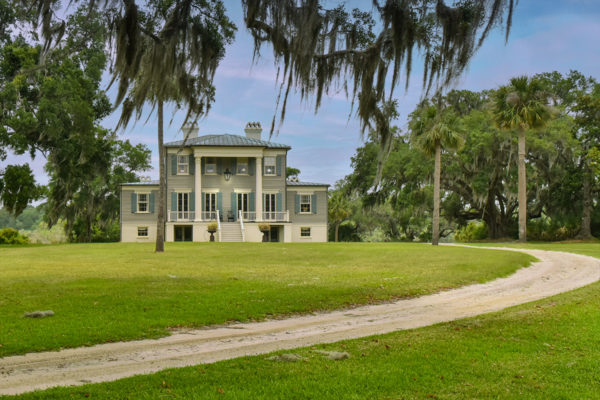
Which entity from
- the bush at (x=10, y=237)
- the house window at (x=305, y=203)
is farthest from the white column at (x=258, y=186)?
the bush at (x=10, y=237)

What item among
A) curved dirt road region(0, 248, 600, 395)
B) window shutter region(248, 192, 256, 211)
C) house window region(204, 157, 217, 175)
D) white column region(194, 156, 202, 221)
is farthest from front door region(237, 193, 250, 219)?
curved dirt road region(0, 248, 600, 395)

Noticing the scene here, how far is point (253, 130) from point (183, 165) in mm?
6192

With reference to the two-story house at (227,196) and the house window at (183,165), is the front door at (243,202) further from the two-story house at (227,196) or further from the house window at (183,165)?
the house window at (183,165)

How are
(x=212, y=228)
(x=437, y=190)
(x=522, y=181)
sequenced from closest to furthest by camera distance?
(x=437, y=190) < (x=522, y=181) < (x=212, y=228)

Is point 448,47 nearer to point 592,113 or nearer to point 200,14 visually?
point 200,14

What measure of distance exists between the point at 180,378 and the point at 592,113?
3519 centimetres

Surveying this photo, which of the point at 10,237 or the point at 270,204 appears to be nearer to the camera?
the point at 10,237

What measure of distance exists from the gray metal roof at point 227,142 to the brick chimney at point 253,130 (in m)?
1.01

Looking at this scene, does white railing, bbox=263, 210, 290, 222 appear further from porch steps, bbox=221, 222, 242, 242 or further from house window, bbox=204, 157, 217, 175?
house window, bbox=204, 157, 217, 175

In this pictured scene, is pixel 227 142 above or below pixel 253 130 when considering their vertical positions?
below

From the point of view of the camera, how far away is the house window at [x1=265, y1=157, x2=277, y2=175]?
38.2 metres

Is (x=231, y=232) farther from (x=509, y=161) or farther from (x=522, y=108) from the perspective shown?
(x=522, y=108)

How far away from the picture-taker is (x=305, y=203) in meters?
38.8

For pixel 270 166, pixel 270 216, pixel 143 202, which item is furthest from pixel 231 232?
pixel 143 202
